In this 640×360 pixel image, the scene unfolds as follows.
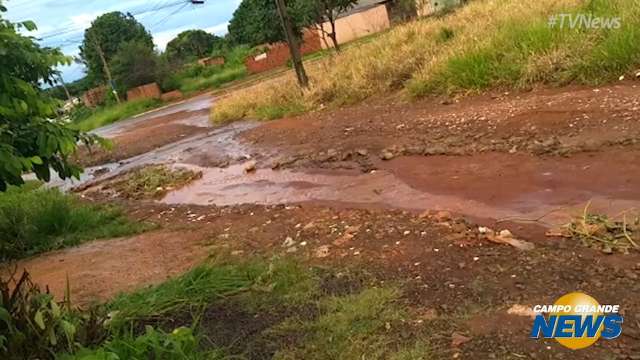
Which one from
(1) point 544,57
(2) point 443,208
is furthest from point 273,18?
(2) point 443,208

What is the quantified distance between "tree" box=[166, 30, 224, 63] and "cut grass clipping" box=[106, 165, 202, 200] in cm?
5106

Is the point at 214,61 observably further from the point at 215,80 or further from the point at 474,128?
the point at 474,128

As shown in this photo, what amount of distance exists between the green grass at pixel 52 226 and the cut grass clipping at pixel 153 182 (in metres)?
0.96

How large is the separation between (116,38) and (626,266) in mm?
60211

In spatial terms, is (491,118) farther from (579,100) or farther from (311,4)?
(311,4)

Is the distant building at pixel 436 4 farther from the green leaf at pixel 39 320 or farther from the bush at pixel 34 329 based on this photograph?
the green leaf at pixel 39 320

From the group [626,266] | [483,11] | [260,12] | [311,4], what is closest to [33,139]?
[626,266]

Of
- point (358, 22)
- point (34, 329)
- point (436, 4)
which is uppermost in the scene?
point (358, 22)

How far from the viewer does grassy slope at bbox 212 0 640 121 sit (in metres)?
6.82

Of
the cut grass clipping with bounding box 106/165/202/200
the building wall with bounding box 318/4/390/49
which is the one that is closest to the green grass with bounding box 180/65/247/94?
the building wall with bounding box 318/4/390/49

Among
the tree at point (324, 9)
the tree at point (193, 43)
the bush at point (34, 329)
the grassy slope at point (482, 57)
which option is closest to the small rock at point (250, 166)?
the grassy slope at point (482, 57)

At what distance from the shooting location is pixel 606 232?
3.45 meters

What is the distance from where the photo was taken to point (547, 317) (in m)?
2.73

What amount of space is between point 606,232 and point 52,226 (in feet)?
20.4
